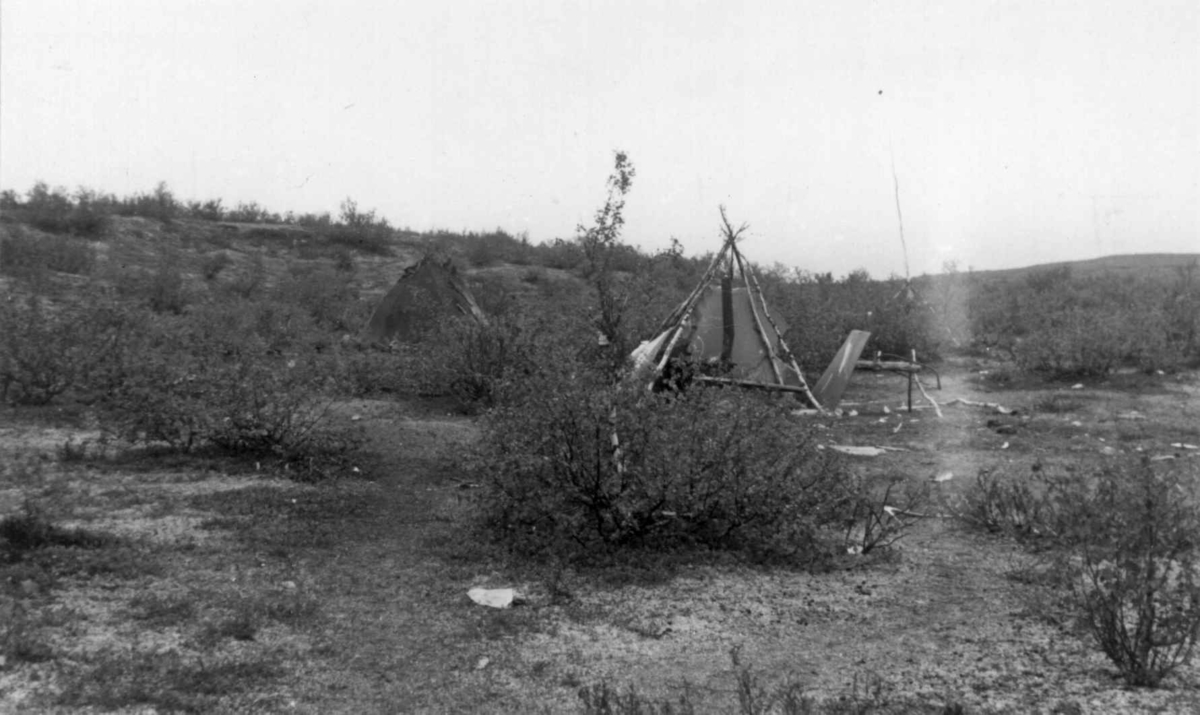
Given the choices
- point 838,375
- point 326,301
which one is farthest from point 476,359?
point 326,301

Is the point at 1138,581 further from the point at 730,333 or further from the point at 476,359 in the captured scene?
the point at 476,359

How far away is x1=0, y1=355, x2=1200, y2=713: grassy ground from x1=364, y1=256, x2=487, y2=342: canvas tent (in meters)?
7.29

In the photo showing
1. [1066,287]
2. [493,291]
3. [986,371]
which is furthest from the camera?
[1066,287]

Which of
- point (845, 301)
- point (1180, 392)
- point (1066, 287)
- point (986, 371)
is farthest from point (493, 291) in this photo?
point (1066, 287)

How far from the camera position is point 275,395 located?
22.2 feet

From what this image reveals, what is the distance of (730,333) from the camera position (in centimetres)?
1023

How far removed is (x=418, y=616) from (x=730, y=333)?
22.1ft

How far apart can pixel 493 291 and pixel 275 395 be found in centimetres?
1108

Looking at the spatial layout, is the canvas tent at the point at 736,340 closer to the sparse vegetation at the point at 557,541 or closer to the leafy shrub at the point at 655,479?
the sparse vegetation at the point at 557,541

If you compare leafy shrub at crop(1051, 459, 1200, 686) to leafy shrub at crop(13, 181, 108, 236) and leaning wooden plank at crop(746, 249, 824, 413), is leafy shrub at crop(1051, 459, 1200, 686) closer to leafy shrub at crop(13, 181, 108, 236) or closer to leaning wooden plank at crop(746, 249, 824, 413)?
leaning wooden plank at crop(746, 249, 824, 413)

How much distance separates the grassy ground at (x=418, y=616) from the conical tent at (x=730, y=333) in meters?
4.02

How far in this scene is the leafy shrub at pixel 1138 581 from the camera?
3156 millimetres

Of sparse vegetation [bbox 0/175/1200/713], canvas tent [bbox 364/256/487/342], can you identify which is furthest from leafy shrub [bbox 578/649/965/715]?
canvas tent [bbox 364/256/487/342]

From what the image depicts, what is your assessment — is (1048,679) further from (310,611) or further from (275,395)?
(275,395)
